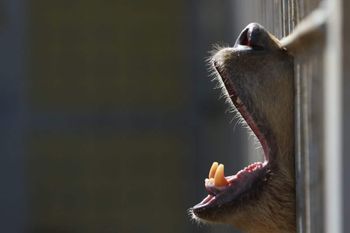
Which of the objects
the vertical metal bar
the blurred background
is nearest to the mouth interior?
the vertical metal bar

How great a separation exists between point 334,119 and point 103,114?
24.2 ft

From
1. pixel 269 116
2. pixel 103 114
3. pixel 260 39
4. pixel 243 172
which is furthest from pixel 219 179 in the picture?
pixel 103 114

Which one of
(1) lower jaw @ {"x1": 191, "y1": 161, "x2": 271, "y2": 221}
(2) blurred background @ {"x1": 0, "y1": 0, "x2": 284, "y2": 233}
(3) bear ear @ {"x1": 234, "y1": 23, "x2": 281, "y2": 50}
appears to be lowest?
(2) blurred background @ {"x1": 0, "y1": 0, "x2": 284, "y2": 233}

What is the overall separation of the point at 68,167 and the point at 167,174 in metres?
0.70

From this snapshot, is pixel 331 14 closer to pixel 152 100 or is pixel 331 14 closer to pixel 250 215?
pixel 250 215

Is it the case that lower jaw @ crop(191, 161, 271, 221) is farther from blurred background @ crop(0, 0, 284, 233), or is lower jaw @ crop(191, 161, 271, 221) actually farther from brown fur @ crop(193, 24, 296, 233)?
blurred background @ crop(0, 0, 284, 233)

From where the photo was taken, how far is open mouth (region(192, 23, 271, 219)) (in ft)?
9.00

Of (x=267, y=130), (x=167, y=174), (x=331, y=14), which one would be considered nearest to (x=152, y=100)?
(x=167, y=174)

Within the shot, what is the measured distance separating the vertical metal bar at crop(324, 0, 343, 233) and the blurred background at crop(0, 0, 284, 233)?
697cm

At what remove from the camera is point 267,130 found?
2.75 m

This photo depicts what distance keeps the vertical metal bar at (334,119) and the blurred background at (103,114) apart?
6971 millimetres

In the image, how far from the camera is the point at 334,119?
1.74 m

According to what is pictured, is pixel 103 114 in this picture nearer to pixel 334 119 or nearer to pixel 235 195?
pixel 235 195

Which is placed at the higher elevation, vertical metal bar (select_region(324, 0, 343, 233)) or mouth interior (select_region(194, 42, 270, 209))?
vertical metal bar (select_region(324, 0, 343, 233))
